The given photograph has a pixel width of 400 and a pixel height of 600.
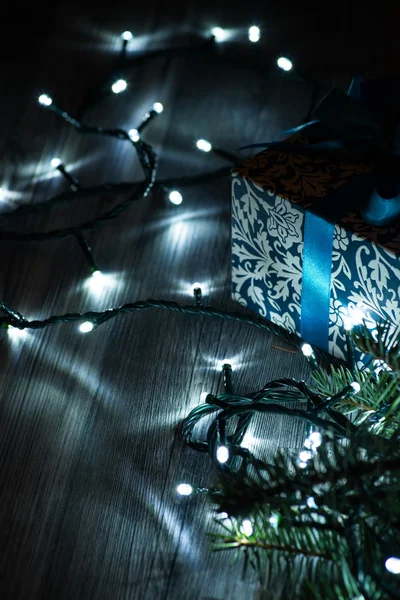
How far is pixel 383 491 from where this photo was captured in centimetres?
54

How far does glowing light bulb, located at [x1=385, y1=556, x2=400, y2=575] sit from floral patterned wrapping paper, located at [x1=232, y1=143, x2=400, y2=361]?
0.41 metres

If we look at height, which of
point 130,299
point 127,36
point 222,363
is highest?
point 127,36

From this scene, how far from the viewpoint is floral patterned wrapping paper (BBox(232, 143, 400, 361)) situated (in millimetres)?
862

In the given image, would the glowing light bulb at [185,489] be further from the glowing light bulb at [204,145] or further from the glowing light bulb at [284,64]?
the glowing light bulb at [284,64]

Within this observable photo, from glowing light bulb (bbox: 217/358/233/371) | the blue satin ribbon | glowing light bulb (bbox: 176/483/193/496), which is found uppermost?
the blue satin ribbon

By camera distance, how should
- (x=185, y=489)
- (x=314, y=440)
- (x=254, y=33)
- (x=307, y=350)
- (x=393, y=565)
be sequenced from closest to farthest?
(x=393, y=565) → (x=314, y=440) → (x=185, y=489) → (x=307, y=350) → (x=254, y=33)

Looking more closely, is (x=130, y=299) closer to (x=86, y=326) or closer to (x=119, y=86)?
(x=86, y=326)

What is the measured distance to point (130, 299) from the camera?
113cm

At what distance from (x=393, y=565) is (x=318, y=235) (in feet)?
1.57

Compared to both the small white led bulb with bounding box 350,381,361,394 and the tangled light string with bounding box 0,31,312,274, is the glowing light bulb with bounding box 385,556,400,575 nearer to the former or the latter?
the small white led bulb with bounding box 350,381,361,394

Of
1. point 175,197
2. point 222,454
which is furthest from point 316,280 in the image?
point 175,197

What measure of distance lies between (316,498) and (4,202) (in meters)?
0.96

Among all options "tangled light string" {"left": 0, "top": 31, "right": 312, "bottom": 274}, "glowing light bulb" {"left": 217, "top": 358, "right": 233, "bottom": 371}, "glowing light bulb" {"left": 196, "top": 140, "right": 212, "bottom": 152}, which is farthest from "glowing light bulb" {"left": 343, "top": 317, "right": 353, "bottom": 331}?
"glowing light bulb" {"left": 196, "top": 140, "right": 212, "bottom": 152}

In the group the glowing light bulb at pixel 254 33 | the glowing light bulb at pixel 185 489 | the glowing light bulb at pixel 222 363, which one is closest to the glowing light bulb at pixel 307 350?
the glowing light bulb at pixel 222 363
